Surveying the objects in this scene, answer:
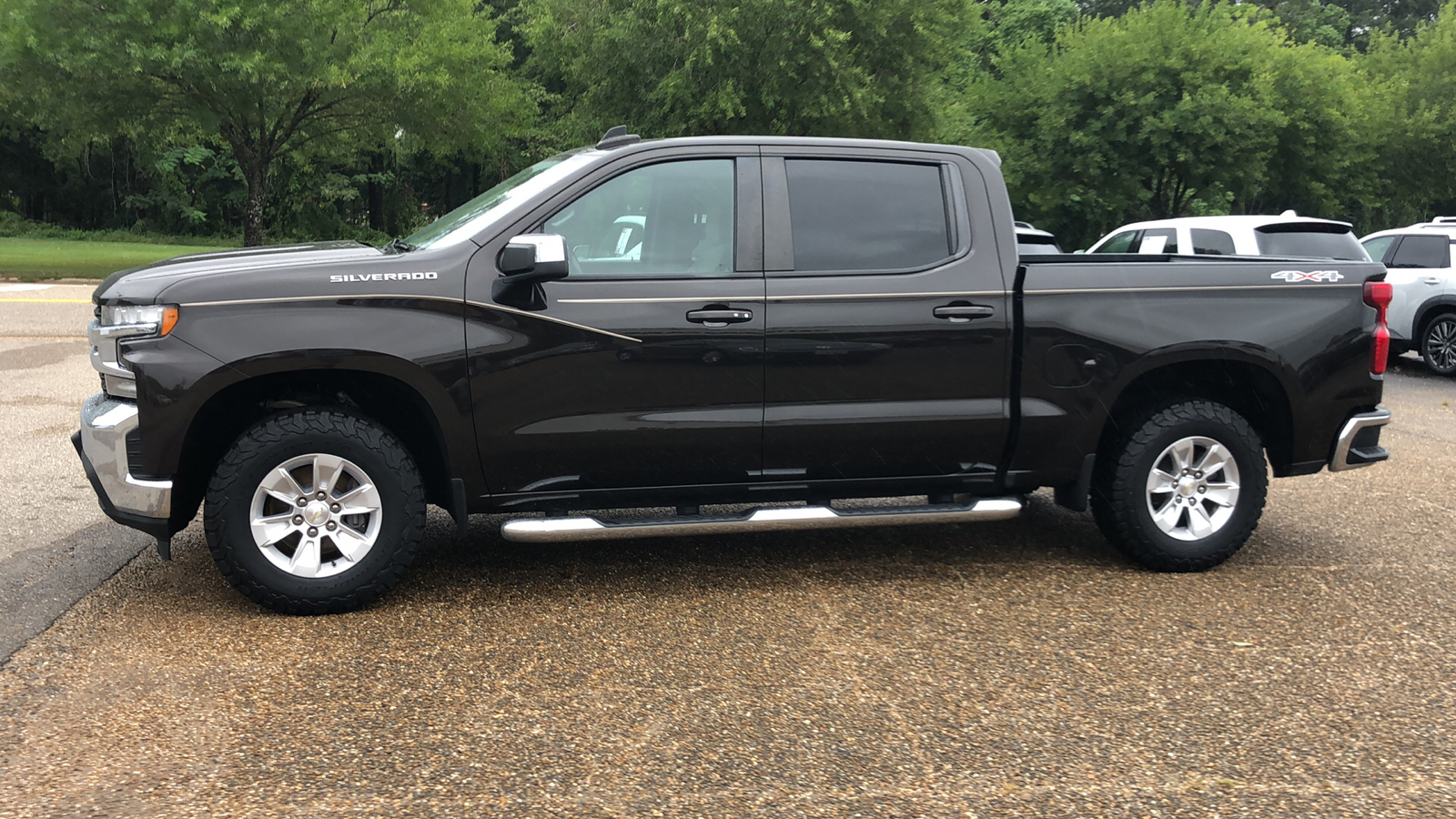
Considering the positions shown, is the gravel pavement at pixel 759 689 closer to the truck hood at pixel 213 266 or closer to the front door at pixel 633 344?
the front door at pixel 633 344

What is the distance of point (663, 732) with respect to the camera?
3686 millimetres

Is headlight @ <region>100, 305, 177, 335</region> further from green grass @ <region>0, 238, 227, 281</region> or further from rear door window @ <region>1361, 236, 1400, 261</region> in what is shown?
green grass @ <region>0, 238, 227, 281</region>

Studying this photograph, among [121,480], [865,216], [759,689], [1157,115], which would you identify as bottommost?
[759,689]

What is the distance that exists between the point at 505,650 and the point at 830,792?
5.06 ft

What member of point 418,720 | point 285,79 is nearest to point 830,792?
Answer: point 418,720

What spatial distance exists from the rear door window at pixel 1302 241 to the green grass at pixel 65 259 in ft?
55.3

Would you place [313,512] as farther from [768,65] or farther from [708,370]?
[768,65]

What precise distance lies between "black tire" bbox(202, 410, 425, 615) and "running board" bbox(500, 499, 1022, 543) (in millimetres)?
433

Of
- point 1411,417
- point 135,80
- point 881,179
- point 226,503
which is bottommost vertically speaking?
point 1411,417

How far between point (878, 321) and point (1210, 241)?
738cm

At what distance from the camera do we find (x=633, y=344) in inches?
188

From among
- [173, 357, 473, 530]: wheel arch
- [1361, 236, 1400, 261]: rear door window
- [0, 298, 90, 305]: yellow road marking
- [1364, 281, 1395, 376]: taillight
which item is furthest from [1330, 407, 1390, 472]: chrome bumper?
[0, 298, 90, 305]: yellow road marking

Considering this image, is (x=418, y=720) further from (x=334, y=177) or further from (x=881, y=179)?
(x=334, y=177)

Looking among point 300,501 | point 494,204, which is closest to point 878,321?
point 494,204
